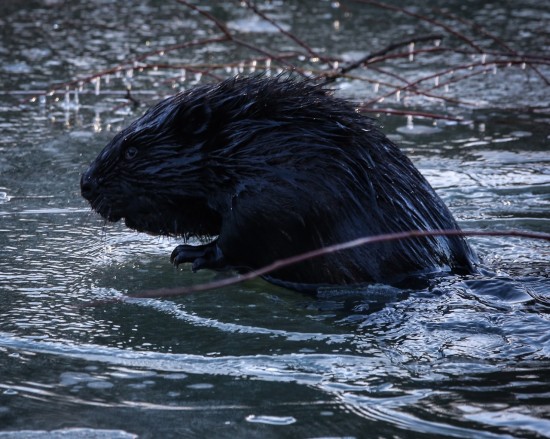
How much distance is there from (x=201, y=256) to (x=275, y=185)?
0.46 metres

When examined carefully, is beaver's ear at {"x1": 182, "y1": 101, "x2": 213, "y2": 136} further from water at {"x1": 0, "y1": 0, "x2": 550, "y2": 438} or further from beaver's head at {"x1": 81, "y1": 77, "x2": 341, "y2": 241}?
water at {"x1": 0, "y1": 0, "x2": 550, "y2": 438}

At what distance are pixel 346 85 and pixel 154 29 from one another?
2303 millimetres

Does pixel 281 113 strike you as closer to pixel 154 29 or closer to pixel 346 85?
pixel 346 85

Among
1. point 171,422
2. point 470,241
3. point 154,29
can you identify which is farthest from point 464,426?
point 154,29

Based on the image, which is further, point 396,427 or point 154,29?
point 154,29

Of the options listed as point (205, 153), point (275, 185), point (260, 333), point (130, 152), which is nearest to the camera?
point (260, 333)

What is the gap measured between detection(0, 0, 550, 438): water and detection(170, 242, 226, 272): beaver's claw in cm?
10

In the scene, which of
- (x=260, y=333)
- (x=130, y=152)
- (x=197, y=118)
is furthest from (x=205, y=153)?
(x=260, y=333)

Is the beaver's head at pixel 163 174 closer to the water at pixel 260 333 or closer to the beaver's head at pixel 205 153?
the beaver's head at pixel 205 153

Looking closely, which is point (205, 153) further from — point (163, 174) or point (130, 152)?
point (130, 152)

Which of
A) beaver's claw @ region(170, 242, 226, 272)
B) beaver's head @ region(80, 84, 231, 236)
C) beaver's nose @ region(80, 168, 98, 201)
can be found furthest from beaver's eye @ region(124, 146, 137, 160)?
beaver's claw @ region(170, 242, 226, 272)

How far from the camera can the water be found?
274cm

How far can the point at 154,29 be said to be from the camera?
30.1 feet

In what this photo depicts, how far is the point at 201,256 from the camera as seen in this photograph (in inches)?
159
